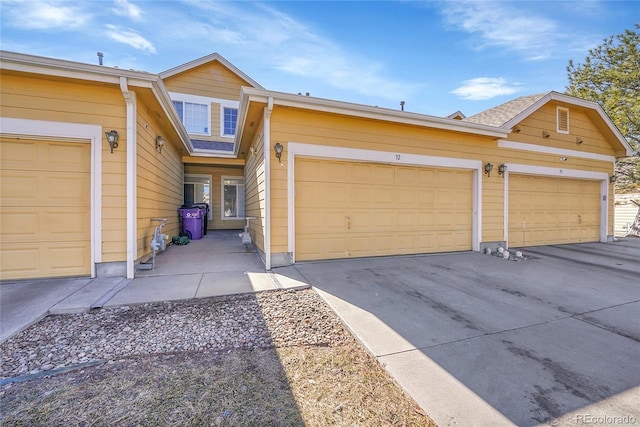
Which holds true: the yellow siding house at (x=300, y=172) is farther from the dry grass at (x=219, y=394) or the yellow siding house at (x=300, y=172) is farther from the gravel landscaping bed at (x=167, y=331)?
the dry grass at (x=219, y=394)

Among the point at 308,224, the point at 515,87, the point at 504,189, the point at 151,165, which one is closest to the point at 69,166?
the point at 151,165

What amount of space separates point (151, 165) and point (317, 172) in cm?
361

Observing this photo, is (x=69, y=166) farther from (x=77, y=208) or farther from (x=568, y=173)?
(x=568, y=173)

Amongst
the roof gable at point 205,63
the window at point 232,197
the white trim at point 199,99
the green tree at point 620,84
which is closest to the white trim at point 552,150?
the green tree at point 620,84

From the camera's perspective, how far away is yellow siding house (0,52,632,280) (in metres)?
4.00

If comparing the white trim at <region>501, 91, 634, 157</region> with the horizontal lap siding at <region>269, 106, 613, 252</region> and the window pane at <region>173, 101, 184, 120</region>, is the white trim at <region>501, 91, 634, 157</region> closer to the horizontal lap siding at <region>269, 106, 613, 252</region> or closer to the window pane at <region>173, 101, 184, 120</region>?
the horizontal lap siding at <region>269, 106, 613, 252</region>

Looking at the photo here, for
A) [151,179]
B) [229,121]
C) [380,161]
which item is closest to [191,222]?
[151,179]

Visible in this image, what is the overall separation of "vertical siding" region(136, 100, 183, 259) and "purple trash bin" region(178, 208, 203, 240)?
24.0 inches

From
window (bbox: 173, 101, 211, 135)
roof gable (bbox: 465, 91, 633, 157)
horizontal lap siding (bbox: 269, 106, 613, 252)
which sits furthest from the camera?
window (bbox: 173, 101, 211, 135)

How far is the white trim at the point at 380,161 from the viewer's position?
16.8 feet

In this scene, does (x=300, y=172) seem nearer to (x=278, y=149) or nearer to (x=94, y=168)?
(x=278, y=149)

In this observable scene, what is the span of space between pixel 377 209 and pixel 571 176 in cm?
688

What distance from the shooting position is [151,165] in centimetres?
571

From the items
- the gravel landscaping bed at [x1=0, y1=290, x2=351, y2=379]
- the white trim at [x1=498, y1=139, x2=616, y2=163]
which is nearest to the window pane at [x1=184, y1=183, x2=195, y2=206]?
the gravel landscaping bed at [x1=0, y1=290, x2=351, y2=379]
